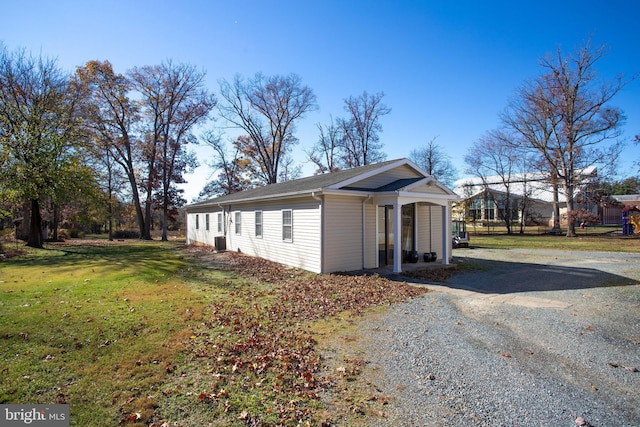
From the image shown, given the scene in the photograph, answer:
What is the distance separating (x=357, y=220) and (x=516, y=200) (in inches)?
1254

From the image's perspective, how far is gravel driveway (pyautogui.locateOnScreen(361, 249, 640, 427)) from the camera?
10.3 ft

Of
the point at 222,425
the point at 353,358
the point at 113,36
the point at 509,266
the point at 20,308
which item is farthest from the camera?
the point at 509,266

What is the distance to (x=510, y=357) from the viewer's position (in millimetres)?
4289

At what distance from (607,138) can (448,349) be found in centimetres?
3007

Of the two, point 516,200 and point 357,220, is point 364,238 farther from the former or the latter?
point 516,200

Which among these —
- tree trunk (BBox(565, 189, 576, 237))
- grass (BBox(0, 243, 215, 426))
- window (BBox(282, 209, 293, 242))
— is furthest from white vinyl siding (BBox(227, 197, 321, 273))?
tree trunk (BBox(565, 189, 576, 237))

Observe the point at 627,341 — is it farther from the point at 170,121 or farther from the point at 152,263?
the point at 170,121

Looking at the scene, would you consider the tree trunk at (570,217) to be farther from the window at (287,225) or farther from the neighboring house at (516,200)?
the window at (287,225)

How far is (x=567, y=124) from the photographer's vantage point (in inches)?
1016

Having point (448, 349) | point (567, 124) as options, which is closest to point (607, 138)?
point (567, 124)

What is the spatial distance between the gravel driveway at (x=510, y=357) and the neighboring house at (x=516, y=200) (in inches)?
940

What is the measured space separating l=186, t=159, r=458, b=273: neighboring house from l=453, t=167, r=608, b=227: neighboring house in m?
18.7

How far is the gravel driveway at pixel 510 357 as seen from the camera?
3.13 metres

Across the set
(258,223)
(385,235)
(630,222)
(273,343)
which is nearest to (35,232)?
(258,223)
